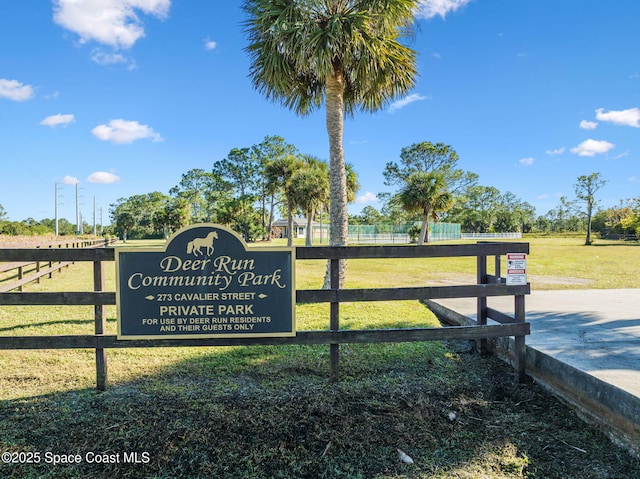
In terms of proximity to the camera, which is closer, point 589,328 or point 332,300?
point 332,300

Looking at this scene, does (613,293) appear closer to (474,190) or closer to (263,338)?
(263,338)

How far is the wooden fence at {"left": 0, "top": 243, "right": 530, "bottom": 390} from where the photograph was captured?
3.15m

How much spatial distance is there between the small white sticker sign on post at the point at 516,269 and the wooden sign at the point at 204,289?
196 cm

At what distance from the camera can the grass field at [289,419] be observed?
228 cm

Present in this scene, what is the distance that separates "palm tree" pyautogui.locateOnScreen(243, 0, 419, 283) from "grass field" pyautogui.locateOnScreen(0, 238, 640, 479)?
4091 mm

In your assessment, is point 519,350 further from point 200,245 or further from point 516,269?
point 200,245

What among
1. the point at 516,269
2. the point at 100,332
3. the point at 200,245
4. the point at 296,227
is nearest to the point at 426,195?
the point at 516,269

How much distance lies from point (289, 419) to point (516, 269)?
235 cm

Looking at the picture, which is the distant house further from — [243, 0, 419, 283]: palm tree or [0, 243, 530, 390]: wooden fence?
[0, 243, 530, 390]: wooden fence

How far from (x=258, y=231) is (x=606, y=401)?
4450cm

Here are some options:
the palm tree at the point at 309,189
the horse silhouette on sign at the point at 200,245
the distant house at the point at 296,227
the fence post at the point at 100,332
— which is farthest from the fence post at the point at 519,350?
the distant house at the point at 296,227

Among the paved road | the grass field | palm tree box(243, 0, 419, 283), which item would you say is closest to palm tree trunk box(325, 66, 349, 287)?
palm tree box(243, 0, 419, 283)

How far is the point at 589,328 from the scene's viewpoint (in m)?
4.30

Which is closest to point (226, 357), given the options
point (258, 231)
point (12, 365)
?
point (12, 365)
